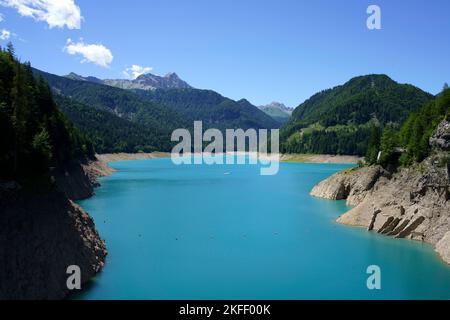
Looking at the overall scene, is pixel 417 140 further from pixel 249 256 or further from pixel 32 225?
pixel 32 225

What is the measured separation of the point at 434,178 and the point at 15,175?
38.6 metres

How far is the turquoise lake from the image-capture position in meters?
29.6

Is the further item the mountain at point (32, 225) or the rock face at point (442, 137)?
the rock face at point (442, 137)

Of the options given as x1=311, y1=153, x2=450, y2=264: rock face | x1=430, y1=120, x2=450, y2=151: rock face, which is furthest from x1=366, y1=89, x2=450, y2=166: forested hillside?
x1=311, y1=153, x2=450, y2=264: rock face

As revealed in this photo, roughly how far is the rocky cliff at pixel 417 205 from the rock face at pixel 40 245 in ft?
91.3

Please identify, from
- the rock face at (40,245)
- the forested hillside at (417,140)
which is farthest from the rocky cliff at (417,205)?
the rock face at (40,245)

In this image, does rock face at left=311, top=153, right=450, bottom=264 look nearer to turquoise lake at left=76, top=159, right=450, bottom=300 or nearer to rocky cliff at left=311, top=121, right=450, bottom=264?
rocky cliff at left=311, top=121, right=450, bottom=264

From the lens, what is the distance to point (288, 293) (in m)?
28.9

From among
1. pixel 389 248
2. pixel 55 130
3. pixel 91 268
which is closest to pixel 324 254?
pixel 389 248

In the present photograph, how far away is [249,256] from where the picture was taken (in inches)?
1506

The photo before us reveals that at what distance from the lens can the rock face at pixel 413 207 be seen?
139ft

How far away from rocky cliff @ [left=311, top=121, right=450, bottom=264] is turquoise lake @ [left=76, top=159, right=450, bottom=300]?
1509mm

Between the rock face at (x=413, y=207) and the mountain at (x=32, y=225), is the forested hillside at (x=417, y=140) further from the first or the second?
the mountain at (x=32, y=225)

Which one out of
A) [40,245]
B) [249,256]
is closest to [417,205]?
[249,256]
